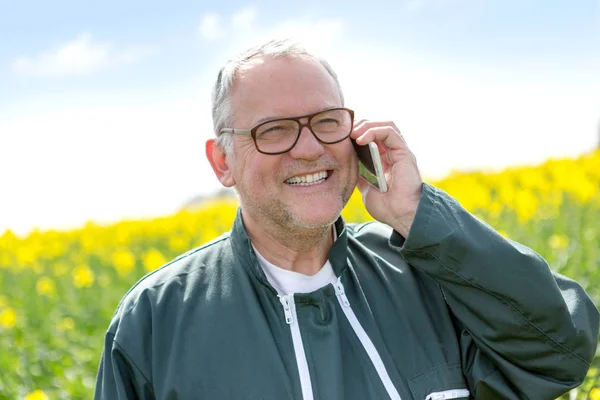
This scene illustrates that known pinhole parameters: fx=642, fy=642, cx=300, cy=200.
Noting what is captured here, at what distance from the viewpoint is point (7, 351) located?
15.6ft

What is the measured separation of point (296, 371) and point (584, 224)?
3713mm

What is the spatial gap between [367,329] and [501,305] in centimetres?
40

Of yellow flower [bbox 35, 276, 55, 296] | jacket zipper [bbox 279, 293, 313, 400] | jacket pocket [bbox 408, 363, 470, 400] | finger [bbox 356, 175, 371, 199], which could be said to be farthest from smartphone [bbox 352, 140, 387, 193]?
yellow flower [bbox 35, 276, 55, 296]

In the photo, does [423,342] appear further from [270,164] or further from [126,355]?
[126,355]

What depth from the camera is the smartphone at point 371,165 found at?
1.95 m

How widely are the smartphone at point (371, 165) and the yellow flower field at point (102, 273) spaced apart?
104cm

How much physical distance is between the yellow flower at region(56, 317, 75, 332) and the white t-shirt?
3228mm

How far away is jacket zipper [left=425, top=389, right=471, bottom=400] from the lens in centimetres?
188

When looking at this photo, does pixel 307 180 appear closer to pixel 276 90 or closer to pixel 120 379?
pixel 276 90

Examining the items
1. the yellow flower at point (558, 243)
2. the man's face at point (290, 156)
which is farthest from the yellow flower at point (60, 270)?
the man's face at point (290, 156)

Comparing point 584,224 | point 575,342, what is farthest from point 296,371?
point 584,224

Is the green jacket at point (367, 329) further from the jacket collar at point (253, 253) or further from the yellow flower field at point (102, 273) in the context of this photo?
the yellow flower field at point (102, 273)

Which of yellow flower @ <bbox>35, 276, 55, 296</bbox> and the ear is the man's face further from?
yellow flower @ <bbox>35, 276, 55, 296</bbox>

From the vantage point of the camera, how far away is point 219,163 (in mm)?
2176
